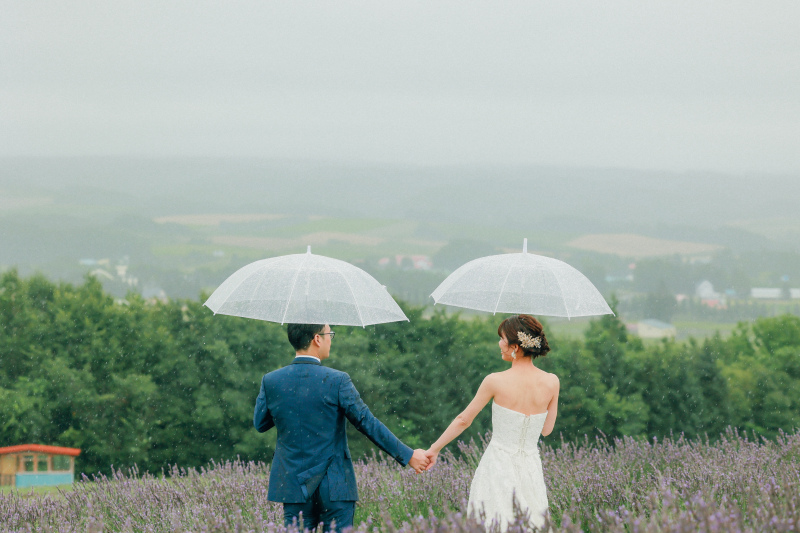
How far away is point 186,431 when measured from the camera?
11.6m

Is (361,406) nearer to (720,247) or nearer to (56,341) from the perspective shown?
(56,341)

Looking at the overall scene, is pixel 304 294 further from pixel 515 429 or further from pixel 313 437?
pixel 515 429

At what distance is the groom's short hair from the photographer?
12.6ft

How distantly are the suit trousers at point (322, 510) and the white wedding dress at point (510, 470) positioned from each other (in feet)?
2.45

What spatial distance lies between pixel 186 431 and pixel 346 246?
9439 centimetres

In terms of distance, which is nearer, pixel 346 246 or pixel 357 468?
pixel 357 468

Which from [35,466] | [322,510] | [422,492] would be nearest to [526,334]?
[322,510]

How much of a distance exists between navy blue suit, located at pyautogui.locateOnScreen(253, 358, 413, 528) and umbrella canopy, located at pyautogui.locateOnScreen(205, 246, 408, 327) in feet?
1.33

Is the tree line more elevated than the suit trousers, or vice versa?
the suit trousers

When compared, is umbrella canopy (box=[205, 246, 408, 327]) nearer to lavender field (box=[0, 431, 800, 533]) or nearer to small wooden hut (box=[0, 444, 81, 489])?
lavender field (box=[0, 431, 800, 533])

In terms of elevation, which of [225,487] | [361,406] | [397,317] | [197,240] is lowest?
[197,240]

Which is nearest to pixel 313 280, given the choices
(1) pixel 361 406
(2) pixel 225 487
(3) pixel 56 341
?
(1) pixel 361 406

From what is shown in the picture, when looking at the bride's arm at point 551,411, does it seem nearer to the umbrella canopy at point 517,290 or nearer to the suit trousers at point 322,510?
the umbrella canopy at point 517,290

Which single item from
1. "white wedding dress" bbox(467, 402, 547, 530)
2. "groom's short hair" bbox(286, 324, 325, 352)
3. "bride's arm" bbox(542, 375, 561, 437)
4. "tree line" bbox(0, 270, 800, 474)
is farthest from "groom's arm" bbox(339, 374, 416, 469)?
"tree line" bbox(0, 270, 800, 474)
